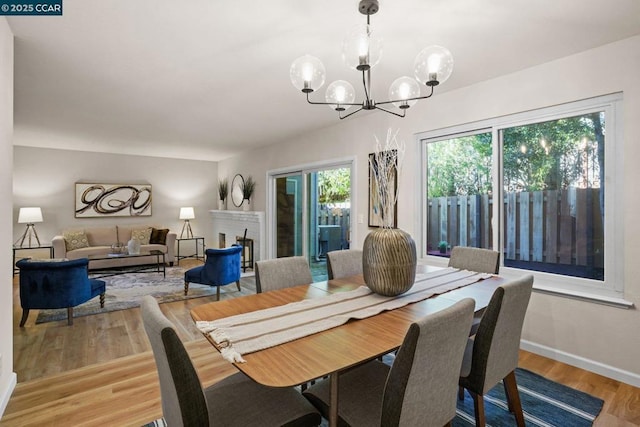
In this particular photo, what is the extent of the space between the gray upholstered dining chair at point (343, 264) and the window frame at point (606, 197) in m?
1.39

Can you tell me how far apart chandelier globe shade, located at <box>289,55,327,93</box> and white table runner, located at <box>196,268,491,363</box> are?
118cm

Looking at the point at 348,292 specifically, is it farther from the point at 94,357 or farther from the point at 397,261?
the point at 94,357

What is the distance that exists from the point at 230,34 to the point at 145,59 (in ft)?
2.83

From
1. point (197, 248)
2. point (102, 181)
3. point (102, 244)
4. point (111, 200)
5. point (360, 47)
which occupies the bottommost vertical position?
point (197, 248)

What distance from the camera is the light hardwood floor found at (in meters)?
1.92

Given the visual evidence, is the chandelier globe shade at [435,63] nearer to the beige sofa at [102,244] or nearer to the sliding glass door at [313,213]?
the sliding glass door at [313,213]

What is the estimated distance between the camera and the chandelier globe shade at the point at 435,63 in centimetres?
169

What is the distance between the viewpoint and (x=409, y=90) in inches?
80.7

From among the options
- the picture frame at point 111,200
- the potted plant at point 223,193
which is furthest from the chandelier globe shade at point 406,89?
the picture frame at point 111,200

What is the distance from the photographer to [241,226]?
21.9 ft

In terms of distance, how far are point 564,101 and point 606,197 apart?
797 millimetres

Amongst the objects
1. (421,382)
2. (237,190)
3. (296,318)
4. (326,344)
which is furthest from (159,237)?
(421,382)

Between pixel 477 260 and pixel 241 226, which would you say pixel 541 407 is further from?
pixel 241 226

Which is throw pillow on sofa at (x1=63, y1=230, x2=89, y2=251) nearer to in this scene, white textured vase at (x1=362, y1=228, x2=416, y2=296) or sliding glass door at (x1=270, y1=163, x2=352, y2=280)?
sliding glass door at (x1=270, y1=163, x2=352, y2=280)
